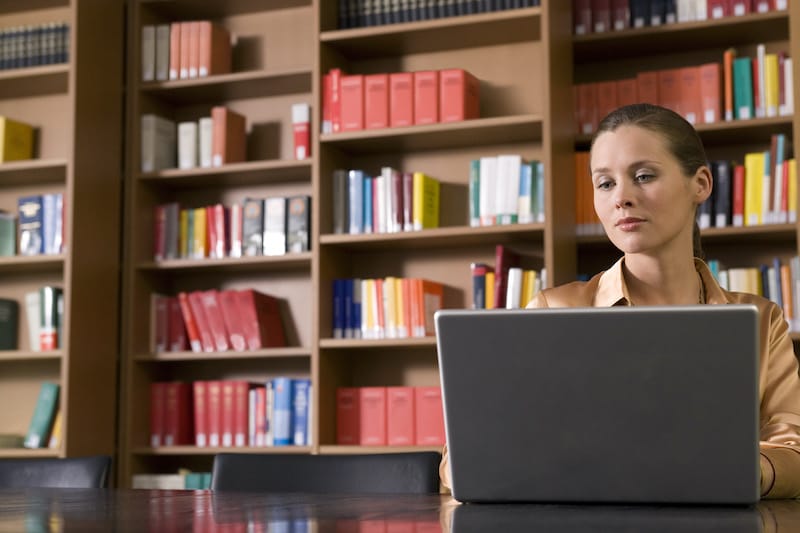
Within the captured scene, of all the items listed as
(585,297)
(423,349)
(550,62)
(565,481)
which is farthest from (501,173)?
(565,481)

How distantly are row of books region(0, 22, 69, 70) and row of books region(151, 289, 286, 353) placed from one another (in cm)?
104

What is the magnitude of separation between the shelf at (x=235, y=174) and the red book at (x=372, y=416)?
86 centimetres

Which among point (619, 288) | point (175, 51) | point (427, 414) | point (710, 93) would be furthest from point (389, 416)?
point (619, 288)

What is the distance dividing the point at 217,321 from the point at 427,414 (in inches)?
35.1

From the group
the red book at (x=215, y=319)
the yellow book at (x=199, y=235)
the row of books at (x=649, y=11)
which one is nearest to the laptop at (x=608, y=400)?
the row of books at (x=649, y=11)

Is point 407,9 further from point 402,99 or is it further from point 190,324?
point 190,324

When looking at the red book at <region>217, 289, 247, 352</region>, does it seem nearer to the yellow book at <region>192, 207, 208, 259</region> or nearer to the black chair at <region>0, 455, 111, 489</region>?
the yellow book at <region>192, 207, 208, 259</region>

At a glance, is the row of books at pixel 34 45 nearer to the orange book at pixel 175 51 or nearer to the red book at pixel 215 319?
the orange book at pixel 175 51

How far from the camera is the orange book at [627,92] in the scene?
3637mm

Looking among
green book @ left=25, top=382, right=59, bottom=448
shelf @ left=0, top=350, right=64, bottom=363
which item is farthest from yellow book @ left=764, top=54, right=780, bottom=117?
green book @ left=25, top=382, right=59, bottom=448

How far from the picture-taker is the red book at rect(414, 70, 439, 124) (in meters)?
3.75

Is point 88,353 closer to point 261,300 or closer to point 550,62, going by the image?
point 261,300

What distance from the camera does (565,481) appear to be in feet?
3.51

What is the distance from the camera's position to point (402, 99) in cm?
379
